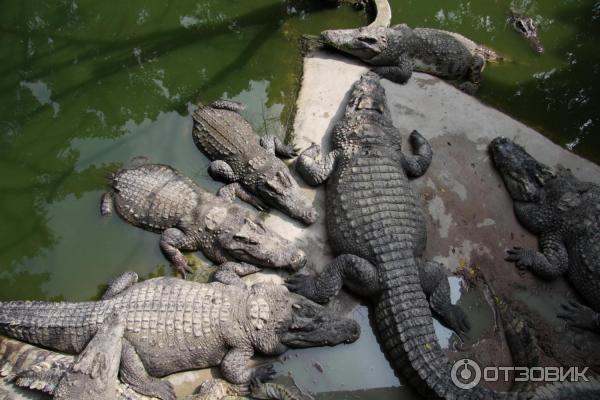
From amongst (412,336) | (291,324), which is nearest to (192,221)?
(291,324)

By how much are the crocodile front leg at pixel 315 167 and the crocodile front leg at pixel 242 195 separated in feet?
1.60

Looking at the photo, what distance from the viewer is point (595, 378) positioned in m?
3.70

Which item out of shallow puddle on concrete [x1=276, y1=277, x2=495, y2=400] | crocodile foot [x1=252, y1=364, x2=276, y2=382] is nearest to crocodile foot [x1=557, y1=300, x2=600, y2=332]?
shallow puddle on concrete [x1=276, y1=277, x2=495, y2=400]

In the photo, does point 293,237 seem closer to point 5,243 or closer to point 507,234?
point 507,234

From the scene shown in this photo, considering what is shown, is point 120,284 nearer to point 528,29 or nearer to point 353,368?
point 353,368

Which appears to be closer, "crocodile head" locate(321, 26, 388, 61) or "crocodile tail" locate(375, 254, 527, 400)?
"crocodile tail" locate(375, 254, 527, 400)

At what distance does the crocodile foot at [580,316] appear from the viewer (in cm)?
408

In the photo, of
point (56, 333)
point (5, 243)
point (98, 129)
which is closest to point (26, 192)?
point (5, 243)

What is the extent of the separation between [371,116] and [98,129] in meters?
2.77

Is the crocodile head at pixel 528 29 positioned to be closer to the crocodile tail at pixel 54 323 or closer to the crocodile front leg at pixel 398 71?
the crocodile front leg at pixel 398 71

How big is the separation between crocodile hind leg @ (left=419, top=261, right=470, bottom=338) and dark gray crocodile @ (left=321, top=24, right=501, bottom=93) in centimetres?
251

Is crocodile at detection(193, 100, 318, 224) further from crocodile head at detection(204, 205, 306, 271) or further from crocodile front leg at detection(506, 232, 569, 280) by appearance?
crocodile front leg at detection(506, 232, 569, 280)

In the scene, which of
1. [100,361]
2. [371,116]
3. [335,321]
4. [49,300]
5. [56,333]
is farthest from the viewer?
[371,116]

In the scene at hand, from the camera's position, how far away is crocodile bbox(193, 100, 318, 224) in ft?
14.5
